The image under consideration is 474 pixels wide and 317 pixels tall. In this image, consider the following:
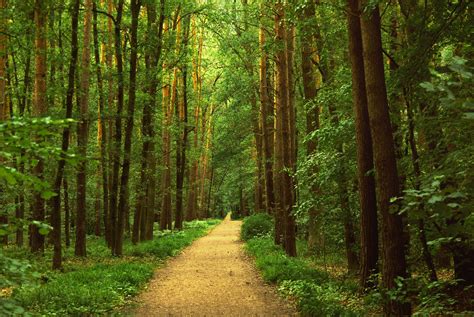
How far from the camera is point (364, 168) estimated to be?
7957mm

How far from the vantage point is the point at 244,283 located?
424 inches

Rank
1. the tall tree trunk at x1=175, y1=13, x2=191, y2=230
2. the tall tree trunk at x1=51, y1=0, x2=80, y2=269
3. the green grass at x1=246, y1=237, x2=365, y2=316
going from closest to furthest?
the green grass at x1=246, y1=237, x2=365, y2=316
the tall tree trunk at x1=51, y1=0, x2=80, y2=269
the tall tree trunk at x1=175, y1=13, x2=191, y2=230

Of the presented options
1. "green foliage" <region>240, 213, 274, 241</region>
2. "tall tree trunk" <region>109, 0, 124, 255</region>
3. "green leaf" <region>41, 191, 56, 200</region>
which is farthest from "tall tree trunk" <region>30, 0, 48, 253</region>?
"green foliage" <region>240, 213, 274, 241</region>

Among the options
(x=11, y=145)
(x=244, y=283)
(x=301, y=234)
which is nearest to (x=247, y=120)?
(x=301, y=234)

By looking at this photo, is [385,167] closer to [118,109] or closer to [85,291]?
[85,291]

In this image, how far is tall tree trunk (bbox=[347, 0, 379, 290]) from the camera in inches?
312

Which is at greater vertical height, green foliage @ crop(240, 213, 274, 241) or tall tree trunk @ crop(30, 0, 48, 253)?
tall tree trunk @ crop(30, 0, 48, 253)

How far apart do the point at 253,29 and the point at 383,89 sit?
16.6 m

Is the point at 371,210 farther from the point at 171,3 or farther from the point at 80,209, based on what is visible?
the point at 171,3

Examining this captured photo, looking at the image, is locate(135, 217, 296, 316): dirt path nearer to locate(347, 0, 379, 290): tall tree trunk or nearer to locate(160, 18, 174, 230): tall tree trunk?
locate(347, 0, 379, 290): tall tree trunk

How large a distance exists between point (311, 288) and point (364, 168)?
2799 mm

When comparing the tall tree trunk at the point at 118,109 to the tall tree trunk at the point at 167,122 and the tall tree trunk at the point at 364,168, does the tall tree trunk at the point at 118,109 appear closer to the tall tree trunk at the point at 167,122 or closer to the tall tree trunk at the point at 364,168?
the tall tree trunk at the point at 167,122

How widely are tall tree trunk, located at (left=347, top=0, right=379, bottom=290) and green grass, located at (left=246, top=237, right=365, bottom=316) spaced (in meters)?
0.65

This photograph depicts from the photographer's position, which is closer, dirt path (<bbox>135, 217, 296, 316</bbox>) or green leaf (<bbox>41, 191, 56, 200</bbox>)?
green leaf (<bbox>41, 191, 56, 200</bbox>)
